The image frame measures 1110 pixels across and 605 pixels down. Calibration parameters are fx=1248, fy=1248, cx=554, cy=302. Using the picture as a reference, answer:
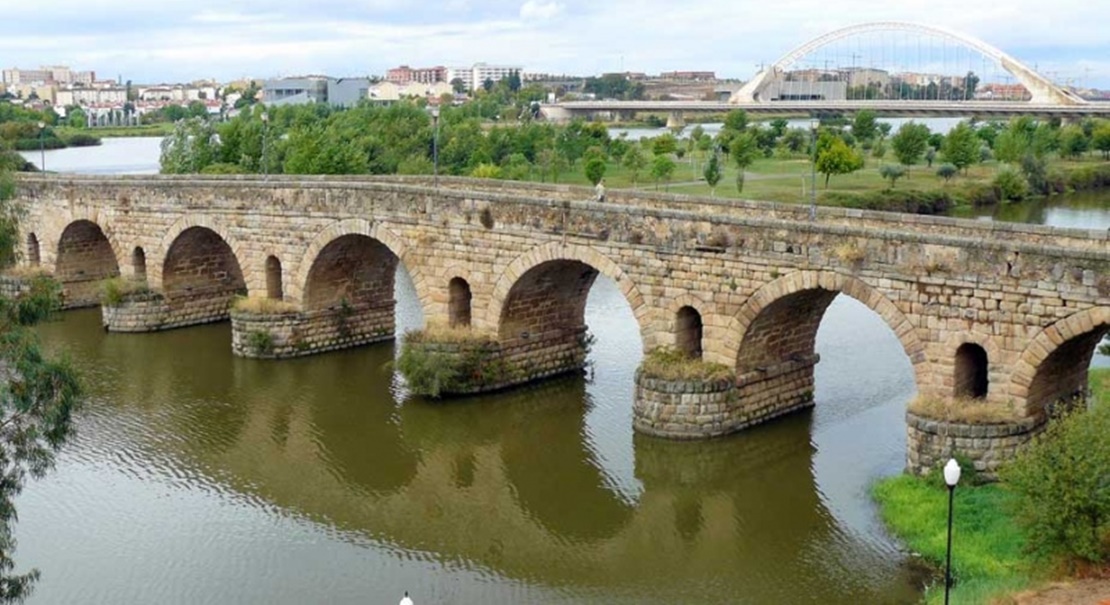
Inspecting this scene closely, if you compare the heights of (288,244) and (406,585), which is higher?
(288,244)

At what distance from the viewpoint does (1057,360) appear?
728 inches

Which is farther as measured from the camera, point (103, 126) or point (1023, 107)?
point (103, 126)

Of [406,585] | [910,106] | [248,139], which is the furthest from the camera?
[910,106]

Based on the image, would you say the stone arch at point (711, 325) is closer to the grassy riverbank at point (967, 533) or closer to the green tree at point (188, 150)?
the grassy riverbank at point (967, 533)

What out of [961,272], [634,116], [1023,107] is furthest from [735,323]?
[634,116]

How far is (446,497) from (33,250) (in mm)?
22061

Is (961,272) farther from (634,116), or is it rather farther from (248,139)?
(634,116)

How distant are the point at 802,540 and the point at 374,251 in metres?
15.1

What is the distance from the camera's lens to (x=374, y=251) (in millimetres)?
30188

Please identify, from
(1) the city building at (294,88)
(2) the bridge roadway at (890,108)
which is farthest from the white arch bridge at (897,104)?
(1) the city building at (294,88)

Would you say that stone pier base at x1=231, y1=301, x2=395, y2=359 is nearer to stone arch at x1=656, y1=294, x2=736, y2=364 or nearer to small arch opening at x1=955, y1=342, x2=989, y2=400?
stone arch at x1=656, y1=294, x2=736, y2=364

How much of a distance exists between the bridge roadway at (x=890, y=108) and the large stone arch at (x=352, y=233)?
191 feet

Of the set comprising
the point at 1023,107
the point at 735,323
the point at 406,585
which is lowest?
the point at 406,585

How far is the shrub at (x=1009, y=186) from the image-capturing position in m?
60.3
